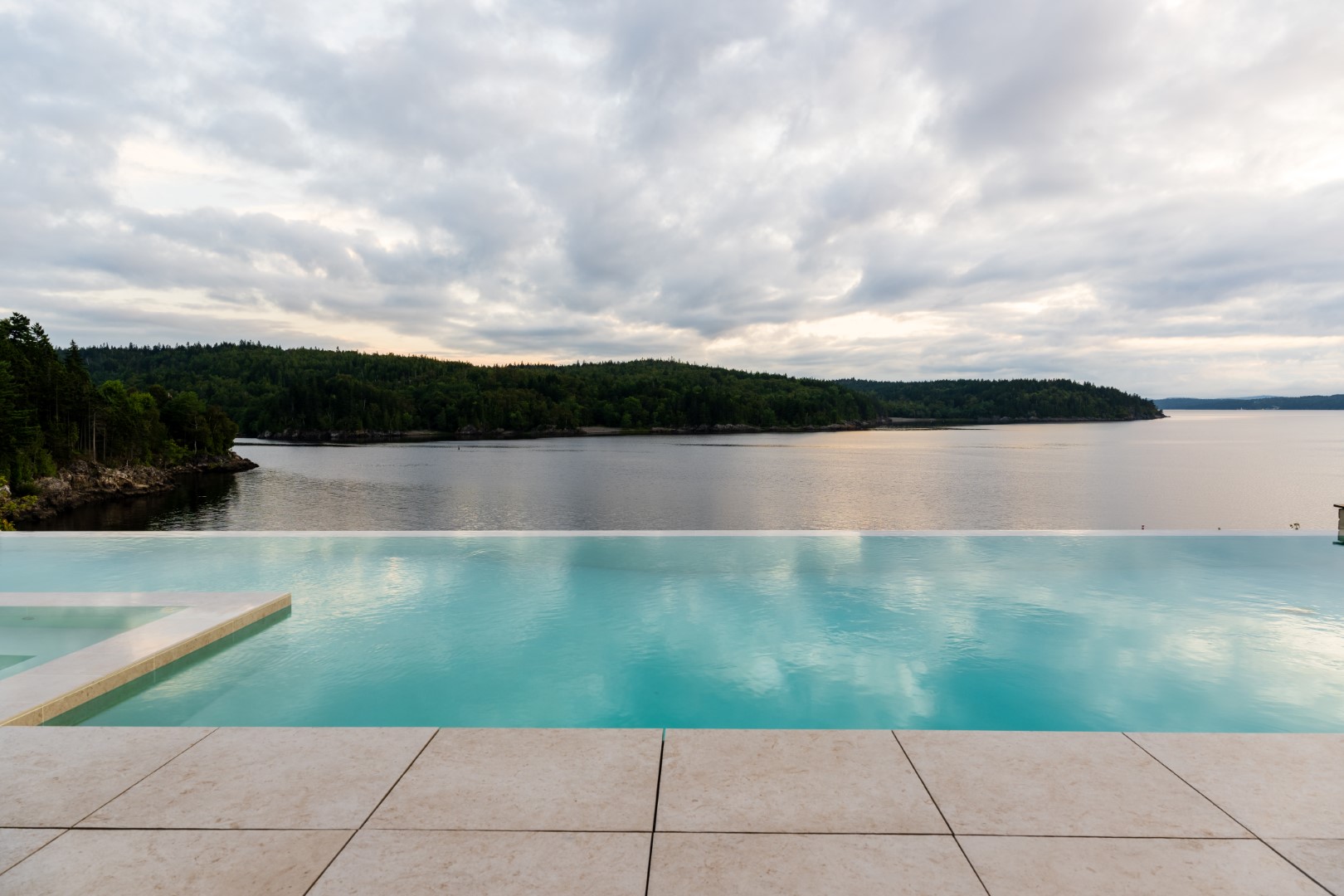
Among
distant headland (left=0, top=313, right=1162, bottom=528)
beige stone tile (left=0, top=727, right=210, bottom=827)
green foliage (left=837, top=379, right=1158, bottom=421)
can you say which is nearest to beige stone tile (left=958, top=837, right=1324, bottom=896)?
beige stone tile (left=0, top=727, right=210, bottom=827)

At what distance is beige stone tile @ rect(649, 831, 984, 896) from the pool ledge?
369 cm

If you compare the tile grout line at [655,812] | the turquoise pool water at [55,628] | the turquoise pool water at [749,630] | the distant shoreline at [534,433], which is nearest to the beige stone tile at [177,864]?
the tile grout line at [655,812]

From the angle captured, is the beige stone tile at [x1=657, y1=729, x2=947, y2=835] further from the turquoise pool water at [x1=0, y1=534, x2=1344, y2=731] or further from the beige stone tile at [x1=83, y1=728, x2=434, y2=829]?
the beige stone tile at [x1=83, y1=728, x2=434, y2=829]

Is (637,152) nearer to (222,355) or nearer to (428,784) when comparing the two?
(428,784)

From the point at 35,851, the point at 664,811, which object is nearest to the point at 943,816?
the point at 664,811

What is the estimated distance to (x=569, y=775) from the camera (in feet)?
9.32

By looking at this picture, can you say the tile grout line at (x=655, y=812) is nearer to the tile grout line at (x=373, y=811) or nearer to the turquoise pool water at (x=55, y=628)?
the tile grout line at (x=373, y=811)

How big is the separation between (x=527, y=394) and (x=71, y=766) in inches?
5546

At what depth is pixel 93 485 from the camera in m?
53.9

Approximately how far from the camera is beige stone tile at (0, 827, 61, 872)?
2275 millimetres

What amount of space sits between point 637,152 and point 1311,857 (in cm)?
2137

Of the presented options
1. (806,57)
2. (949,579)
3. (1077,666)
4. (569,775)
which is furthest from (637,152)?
(569,775)

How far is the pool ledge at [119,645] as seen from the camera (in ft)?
12.7

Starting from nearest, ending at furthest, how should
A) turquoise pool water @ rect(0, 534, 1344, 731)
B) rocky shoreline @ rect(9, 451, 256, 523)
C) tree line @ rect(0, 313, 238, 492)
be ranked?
1. turquoise pool water @ rect(0, 534, 1344, 731)
2. tree line @ rect(0, 313, 238, 492)
3. rocky shoreline @ rect(9, 451, 256, 523)
